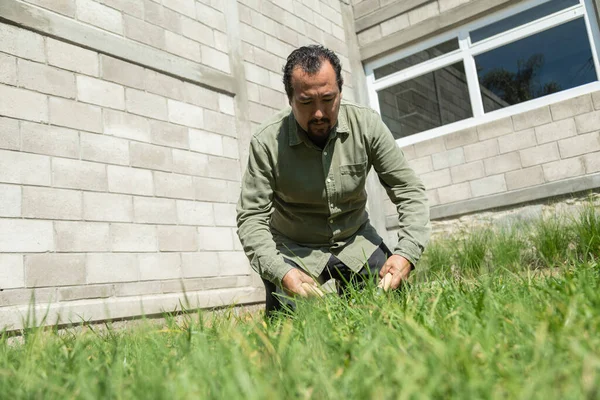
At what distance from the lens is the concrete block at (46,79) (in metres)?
3.86

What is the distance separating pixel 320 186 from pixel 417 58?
17.9 feet

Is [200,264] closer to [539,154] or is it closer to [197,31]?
[197,31]

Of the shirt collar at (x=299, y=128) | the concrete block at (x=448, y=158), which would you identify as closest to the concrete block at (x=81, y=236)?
the shirt collar at (x=299, y=128)

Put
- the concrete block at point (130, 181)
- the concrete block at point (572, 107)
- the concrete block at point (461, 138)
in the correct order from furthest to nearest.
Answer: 1. the concrete block at point (461, 138)
2. the concrete block at point (572, 107)
3. the concrete block at point (130, 181)

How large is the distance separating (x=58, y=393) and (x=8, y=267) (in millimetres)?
2756

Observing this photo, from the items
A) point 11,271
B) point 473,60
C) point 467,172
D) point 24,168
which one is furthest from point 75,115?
point 473,60

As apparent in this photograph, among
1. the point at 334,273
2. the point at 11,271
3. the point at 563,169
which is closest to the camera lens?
the point at 334,273

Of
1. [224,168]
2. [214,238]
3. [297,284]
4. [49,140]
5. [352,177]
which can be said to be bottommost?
[297,284]

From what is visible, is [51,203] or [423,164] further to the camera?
[423,164]

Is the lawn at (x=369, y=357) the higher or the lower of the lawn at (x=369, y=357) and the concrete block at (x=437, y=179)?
the lower

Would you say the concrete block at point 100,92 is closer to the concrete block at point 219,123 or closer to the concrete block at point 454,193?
the concrete block at point 219,123

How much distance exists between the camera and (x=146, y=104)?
4668 mm

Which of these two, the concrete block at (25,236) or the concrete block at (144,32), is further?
the concrete block at (144,32)

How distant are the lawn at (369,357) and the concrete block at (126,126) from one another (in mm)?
2672
